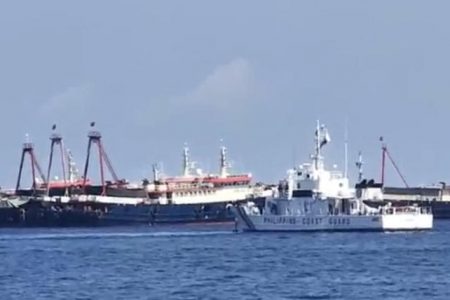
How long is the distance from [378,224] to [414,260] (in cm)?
4083

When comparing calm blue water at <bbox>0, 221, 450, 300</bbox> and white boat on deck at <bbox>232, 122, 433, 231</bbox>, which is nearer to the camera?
calm blue water at <bbox>0, 221, 450, 300</bbox>

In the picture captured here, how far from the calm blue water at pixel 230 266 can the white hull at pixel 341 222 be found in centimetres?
218

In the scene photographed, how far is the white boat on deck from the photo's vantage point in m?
168

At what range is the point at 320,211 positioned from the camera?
6742 inches

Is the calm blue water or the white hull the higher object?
the white hull

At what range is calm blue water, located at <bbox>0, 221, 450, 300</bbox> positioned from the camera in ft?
339

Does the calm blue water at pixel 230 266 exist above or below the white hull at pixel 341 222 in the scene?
below

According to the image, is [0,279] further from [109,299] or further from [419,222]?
[419,222]

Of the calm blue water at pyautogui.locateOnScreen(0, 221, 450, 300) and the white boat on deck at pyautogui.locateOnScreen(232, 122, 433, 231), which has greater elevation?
the white boat on deck at pyautogui.locateOnScreen(232, 122, 433, 231)

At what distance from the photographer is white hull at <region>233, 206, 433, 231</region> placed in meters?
168

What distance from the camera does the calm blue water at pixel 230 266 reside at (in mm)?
103312

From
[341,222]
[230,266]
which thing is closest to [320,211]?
[341,222]

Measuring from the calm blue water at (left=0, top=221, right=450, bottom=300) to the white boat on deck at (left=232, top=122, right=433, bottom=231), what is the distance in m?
2.76

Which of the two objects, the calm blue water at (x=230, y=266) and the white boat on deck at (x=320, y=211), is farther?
the white boat on deck at (x=320, y=211)
